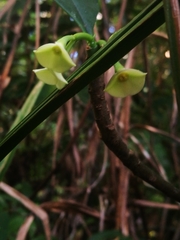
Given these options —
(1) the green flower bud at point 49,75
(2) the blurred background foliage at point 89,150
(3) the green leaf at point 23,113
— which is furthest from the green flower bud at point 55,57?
(2) the blurred background foliage at point 89,150

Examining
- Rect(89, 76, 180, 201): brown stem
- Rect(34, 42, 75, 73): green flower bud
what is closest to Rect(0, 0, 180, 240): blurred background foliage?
Rect(89, 76, 180, 201): brown stem

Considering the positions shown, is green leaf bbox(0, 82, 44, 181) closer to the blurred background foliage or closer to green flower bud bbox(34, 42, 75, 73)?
the blurred background foliage

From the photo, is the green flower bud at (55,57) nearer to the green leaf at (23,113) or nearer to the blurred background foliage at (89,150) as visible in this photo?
the green leaf at (23,113)

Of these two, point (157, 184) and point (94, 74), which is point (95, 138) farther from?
point (94, 74)

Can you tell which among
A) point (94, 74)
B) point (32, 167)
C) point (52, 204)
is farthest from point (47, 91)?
point (32, 167)

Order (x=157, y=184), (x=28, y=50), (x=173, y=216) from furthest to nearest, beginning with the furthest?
(x=28, y=50)
(x=173, y=216)
(x=157, y=184)

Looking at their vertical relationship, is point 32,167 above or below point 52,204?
below
